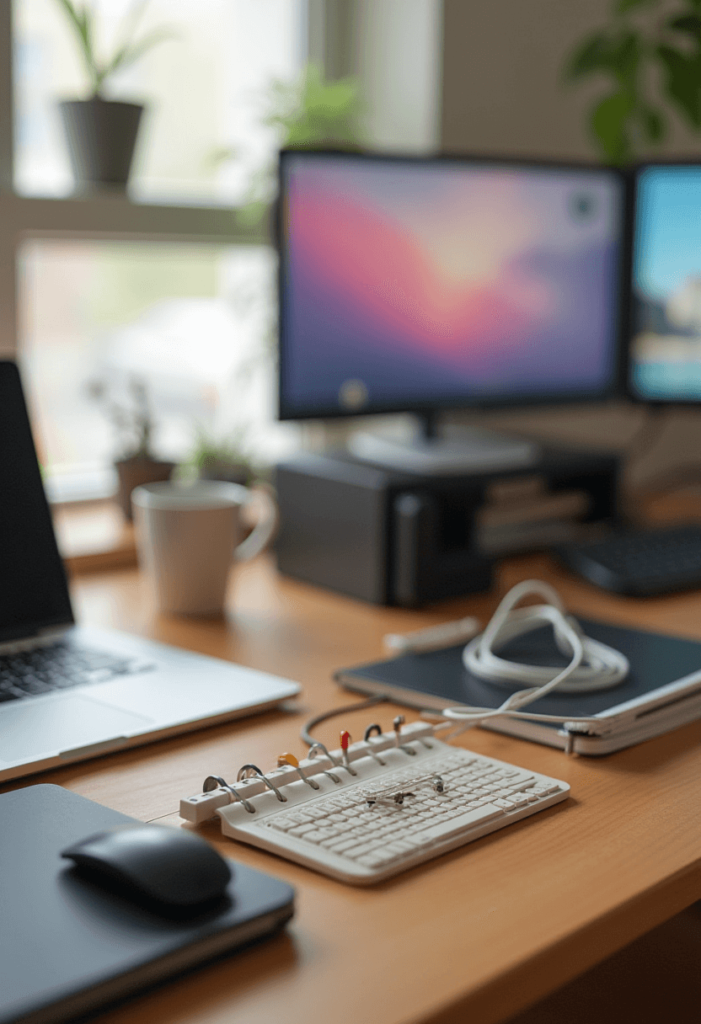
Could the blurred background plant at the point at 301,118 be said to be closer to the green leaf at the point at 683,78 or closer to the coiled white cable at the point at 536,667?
the green leaf at the point at 683,78

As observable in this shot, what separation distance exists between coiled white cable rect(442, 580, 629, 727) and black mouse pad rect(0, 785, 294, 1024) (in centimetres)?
30

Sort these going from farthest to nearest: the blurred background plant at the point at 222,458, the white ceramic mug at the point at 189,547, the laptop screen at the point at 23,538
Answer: the blurred background plant at the point at 222,458 < the white ceramic mug at the point at 189,547 < the laptop screen at the point at 23,538

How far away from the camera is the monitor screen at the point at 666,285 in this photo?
1.52m

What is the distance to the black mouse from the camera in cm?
54

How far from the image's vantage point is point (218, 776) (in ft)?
2.50

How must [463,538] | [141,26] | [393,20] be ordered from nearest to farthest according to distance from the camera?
[463,538] < [141,26] < [393,20]

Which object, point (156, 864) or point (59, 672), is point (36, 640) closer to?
point (59, 672)

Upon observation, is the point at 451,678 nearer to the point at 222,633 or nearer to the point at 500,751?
the point at 500,751

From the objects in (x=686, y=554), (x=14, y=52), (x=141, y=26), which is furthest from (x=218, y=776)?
(x=141, y=26)

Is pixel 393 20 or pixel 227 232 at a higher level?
pixel 393 20

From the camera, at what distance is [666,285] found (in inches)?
61.1

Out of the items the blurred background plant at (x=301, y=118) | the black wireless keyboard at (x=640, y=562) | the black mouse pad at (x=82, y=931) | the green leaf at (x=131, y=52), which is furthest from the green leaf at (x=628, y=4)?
the black mouse pad at (x=82, y=931)

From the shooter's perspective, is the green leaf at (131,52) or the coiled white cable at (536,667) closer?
the coiled white cable at (536,667)

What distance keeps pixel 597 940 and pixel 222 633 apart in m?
0.60
